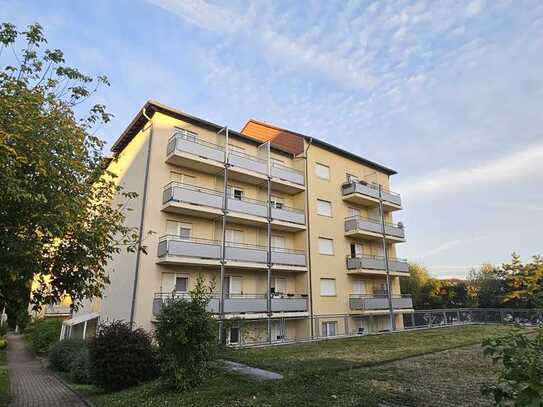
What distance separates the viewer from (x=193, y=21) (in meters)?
13.5

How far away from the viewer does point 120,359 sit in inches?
440

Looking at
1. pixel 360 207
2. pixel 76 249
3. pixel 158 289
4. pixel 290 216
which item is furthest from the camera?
pixel 360 207

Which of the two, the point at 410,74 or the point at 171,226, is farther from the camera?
the point at 171,226

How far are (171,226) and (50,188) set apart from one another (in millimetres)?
14652

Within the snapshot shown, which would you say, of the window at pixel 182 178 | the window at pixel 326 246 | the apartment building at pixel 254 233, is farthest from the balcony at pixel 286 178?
the window at pixel 182 178

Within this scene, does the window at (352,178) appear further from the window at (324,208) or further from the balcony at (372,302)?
the balcony at (372,302)

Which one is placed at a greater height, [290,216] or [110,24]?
[110,24]

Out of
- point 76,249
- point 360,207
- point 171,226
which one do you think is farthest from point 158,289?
point 360,207

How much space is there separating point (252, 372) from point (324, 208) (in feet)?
63.1

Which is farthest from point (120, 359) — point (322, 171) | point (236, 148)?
point (322, 171)

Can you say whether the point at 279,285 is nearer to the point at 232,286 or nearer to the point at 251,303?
the point at 232,286

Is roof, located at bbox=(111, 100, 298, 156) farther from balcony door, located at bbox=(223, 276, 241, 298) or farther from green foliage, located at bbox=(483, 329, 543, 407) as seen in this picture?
green foliage, located at bbox=(483, 329, 543, 407)

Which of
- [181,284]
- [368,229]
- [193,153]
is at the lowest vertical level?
[181,284]

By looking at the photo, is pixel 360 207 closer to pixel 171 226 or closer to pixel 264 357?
pixel 171 226
